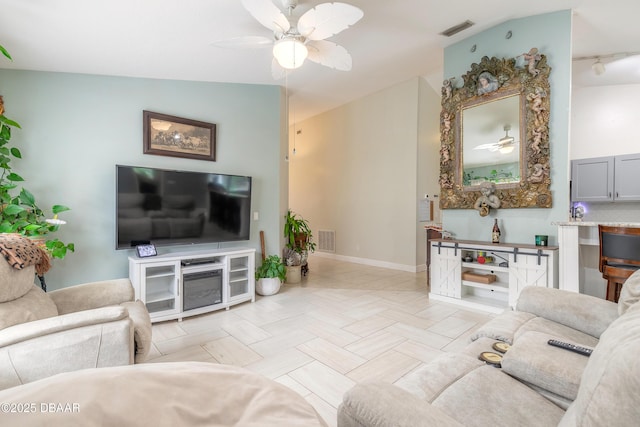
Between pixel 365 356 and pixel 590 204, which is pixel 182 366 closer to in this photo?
pixel 365 356

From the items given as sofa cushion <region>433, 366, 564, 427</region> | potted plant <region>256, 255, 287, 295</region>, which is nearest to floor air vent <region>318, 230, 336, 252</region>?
potted plant <region>256, 255, 287, 295</region>

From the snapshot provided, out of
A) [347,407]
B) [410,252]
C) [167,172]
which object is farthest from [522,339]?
[410,252]

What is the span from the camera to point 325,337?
8.43 ft

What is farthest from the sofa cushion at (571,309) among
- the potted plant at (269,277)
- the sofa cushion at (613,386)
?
the potted plant at (269,277)

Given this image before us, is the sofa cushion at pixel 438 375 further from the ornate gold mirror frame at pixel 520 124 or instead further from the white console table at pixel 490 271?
the ornate gold mirror frame at pixel 520 124

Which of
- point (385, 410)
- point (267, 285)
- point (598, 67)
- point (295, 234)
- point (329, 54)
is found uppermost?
point (598, 67)

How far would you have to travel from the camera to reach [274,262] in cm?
396

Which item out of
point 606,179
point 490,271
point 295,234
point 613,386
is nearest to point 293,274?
point 295,234

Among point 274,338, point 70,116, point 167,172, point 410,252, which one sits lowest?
point 274,338

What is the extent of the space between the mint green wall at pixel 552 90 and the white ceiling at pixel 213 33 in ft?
0.41

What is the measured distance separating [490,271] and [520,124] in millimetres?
1687

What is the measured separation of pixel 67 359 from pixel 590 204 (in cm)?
633

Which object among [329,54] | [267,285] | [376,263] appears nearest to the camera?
[329,54]

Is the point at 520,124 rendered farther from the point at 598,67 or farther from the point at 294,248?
the point at 294,248
